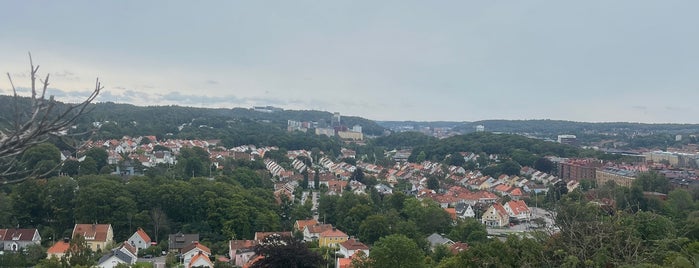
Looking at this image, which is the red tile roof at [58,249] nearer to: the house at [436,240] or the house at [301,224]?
the house at [301,224]

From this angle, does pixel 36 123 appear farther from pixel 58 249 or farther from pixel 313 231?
pixel 313 231

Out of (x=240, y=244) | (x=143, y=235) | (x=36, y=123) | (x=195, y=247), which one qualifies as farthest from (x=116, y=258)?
(x=36, y=123)

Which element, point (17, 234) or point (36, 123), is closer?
point (36, 123)

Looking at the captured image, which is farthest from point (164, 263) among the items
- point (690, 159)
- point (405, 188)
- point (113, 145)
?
point (690, 159)

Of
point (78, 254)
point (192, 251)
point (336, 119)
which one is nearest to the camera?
point (78, 254)

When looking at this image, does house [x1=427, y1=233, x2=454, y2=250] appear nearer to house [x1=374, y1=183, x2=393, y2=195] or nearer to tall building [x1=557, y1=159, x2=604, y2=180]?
house [x1=374, y1=183, x2=393, y2=195]

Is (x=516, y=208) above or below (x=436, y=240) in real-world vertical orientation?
below
